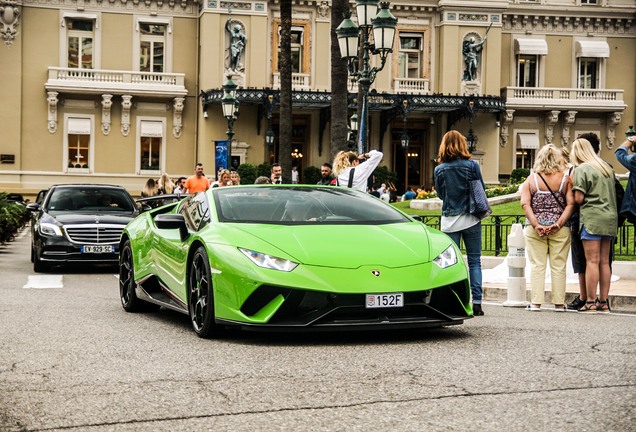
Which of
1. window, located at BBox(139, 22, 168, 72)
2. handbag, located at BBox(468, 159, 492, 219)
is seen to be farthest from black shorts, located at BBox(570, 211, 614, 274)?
window, located at BBox(139, 22, 168, 72)

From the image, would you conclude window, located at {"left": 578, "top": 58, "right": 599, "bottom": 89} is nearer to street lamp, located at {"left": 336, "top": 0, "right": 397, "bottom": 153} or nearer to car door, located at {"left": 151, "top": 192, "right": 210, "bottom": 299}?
street lamp, located at {"left": 336, "top": 0, "right": 397, "bottom": 153}

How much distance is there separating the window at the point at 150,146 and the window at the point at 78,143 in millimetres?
2353

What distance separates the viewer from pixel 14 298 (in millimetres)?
12781

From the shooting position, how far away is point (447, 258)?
8656 mm

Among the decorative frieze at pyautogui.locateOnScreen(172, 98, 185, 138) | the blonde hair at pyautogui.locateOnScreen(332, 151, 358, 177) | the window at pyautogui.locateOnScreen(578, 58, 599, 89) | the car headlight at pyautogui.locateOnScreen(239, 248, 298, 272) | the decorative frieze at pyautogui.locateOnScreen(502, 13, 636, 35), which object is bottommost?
the car headlight at pyautogui.locateOnScreen(239, 248, 298, 272)

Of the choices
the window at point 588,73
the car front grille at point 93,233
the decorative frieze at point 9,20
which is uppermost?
the decorative frieze at point 9,20

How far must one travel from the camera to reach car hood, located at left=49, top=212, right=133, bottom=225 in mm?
18086

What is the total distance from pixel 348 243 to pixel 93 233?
34.1 ft

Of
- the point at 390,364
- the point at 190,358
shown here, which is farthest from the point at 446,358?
the point at 190,358

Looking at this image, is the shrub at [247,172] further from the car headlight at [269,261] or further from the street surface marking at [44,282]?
the car headlight at [269,261]

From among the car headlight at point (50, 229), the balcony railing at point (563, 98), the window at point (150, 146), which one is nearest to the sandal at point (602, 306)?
the car headlight at point (50, 229)

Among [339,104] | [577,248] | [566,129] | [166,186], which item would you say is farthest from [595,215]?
[566,129]

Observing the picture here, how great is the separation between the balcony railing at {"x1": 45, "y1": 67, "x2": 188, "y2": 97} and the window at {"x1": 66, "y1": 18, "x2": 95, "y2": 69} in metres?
0.68

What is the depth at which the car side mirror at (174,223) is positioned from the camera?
9.45m
